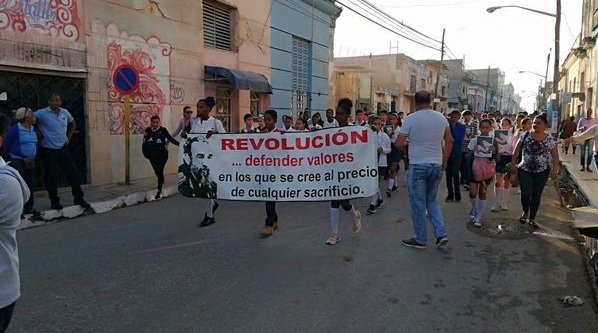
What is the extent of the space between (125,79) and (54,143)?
7.87 feet

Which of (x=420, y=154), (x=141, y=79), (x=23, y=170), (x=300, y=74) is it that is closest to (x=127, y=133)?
(x=141, y=79)

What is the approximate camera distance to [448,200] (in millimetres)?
8867

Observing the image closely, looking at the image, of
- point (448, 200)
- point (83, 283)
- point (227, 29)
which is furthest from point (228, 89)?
point (83, 283)

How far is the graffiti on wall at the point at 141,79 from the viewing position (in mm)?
10328

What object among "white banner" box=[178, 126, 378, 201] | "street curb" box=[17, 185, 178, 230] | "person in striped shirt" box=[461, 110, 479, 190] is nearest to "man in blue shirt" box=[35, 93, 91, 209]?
"street curb" box=[17, 185, 178, 230]

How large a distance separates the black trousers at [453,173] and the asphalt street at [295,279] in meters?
1.67

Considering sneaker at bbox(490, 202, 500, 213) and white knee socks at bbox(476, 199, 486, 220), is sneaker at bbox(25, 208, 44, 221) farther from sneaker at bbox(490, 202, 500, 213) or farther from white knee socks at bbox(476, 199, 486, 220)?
sneaker at bbox(490, 202, 500, 213)

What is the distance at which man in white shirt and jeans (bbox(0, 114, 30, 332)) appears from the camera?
7.43ft

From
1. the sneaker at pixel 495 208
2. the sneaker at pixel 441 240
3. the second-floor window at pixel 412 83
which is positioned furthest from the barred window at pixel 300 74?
the second-floor window at pixel 412 83

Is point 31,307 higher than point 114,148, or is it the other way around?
point 114,148

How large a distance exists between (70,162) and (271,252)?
426 centimetres

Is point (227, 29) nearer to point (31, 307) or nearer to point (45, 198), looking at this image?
point (45, 198)

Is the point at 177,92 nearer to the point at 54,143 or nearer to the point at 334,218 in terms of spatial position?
the point at 54,143

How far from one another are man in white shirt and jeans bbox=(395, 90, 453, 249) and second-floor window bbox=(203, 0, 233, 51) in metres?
9.41
